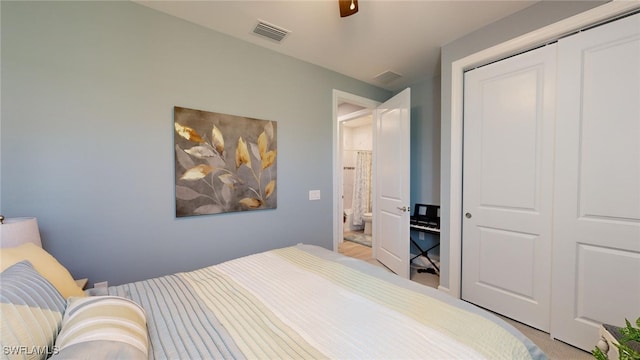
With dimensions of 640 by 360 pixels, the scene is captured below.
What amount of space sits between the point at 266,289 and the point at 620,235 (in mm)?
2247

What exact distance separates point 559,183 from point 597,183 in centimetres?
18

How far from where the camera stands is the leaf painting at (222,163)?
2.00 metres

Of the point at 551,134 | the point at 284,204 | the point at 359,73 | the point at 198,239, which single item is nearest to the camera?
the point at 551,134

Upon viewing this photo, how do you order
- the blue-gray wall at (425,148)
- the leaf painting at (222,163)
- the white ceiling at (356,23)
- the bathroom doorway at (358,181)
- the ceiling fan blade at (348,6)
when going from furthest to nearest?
1. the bathroom doorway at (358,181)
2. the blue-gray wall at (425,148)
3. the leaf painting at (222,163)
4. the white ceiling at (356,23)
5. the ceiling fan blade at (348,6)

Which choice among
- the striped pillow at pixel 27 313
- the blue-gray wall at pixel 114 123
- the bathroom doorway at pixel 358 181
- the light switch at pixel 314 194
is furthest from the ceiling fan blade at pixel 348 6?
the bathroom doorway at pixel 358 181

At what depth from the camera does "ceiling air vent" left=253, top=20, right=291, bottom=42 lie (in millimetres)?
2107

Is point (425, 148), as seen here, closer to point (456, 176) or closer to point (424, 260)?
point (456, 176)

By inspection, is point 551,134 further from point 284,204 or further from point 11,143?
point 11,143

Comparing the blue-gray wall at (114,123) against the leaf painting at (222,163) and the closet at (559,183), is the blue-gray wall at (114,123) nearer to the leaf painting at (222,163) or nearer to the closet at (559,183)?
the leaf painting at (222,163)

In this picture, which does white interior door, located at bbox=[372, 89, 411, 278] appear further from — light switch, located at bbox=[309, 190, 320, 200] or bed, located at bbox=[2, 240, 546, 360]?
bed, located at bbox=[2, 240, 546, 360]

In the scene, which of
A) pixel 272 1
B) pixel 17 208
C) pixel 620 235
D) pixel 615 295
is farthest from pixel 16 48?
pixel 615 295

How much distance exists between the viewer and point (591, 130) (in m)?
1.63

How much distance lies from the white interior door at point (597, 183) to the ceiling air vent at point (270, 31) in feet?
7.23

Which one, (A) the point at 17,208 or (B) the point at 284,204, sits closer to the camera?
(A) the point at 17,208
